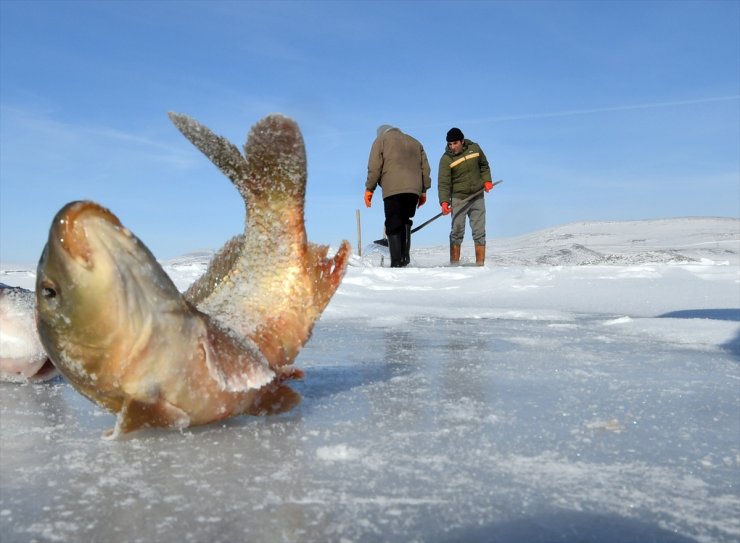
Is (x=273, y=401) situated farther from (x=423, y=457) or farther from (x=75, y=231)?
(x=75, y=231)

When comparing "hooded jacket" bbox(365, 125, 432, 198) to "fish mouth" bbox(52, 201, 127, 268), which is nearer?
"fish mouth" bbox(52, 201, 127, 268)

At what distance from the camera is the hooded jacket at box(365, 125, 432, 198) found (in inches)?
398

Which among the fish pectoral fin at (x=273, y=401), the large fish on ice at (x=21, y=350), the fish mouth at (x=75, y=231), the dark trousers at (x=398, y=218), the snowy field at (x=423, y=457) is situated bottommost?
the snowy field at (x=423, y=457)

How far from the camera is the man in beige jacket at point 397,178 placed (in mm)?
10102

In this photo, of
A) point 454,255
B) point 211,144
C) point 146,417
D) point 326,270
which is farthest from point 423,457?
point 454,255

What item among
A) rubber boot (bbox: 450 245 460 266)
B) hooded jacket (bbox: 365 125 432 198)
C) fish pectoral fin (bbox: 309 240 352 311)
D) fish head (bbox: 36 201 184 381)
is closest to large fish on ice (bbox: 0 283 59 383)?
fish head (bbox: 36 201 184 381)

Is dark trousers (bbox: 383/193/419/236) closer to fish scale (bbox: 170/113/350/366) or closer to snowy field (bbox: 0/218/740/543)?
snowy field (bbox: 0/218/740/543)

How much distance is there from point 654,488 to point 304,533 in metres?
0.65

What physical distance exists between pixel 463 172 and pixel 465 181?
14cm

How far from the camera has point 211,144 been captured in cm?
189

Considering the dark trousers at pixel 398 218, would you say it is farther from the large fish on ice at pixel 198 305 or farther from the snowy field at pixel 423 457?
the large fish on ice at pixel 198 305

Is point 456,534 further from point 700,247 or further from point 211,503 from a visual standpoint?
point 700,247

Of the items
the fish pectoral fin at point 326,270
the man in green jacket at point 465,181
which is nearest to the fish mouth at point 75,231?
the fish pectoral fin at point 326,270

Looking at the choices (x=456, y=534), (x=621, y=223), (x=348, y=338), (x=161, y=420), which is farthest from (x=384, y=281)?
(x=621, y=223)
